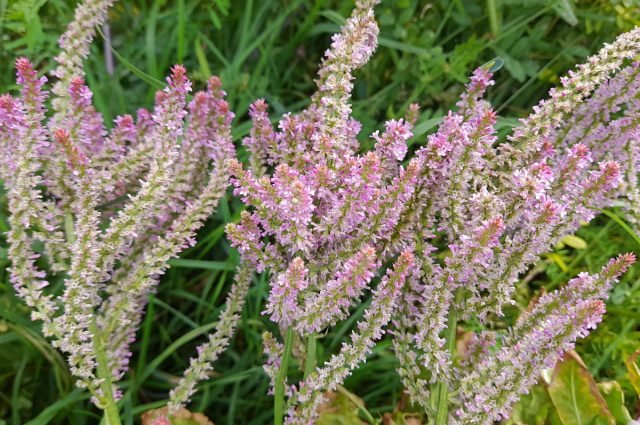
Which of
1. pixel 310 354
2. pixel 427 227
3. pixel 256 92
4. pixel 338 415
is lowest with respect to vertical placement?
pixel 338 415

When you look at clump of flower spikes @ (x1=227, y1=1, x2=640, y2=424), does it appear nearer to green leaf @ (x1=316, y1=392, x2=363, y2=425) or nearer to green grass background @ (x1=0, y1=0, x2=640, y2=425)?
green leaf @ (x1=316, y1=392, x2=363, y2=425)

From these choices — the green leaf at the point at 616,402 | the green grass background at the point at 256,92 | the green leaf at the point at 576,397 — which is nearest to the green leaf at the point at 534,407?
the green leaf at the point at 576,397

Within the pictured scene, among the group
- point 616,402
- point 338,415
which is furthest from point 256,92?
point 616,402

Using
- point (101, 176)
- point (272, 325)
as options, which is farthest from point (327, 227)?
→ point (272, 325)

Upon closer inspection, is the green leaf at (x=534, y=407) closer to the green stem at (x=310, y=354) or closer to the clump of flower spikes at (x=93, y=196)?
the green stem at (x=310, y=354)

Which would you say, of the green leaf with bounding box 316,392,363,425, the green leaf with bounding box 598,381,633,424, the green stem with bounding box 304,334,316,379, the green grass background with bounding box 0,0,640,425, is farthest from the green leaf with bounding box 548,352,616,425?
the green stem with bounding box 304,334,316,379

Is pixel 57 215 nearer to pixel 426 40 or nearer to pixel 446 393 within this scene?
pixel 446 393

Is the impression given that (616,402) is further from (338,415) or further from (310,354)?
(310,354)
